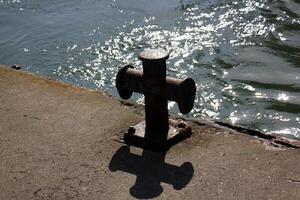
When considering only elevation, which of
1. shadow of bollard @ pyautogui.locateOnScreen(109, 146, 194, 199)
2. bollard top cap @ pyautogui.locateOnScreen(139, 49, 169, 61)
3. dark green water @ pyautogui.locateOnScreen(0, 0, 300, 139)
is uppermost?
bollard top cap @ pyautogui.locateOnScreen(139, 49, 169, 61)

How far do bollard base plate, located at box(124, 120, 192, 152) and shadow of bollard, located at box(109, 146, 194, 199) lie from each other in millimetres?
58

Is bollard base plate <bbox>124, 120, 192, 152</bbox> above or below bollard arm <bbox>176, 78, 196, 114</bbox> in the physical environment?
below

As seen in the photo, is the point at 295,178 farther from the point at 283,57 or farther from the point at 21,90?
the point at 283,57

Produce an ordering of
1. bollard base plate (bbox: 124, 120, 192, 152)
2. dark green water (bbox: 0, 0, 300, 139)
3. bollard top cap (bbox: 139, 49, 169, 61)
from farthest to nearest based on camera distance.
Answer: dark green water (bbox: 0, 0, 300, 139) → bollard base plate (bbox: 124, 120, 192, 152) → bollard top cap (bbox: 139, 49, 169, 61)

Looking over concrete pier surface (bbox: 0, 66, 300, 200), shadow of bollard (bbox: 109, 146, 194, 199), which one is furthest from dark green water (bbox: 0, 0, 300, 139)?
shadow of bollard (bbox: 109, 146, 194, 199)

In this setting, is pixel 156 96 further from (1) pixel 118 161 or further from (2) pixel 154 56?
(1) pixel 118 161

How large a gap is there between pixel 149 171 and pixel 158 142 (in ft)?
0.88

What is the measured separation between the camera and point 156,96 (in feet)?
11.0

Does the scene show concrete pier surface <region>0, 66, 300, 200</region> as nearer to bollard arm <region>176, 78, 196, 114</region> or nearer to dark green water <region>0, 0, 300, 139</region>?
bollard arm <region>176, 78, 196, 114</region>

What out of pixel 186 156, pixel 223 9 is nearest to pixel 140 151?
pixel 186 156

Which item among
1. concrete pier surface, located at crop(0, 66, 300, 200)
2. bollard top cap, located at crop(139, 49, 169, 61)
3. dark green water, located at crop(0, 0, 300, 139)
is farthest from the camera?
dark green water, located at crop(0, 0, 300, 139)

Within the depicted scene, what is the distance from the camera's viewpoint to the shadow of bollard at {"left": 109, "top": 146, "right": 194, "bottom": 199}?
2.97 metres

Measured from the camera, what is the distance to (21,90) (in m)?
4.35

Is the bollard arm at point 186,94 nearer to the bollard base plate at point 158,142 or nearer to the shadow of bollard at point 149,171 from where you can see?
the bollard base plate at point 158,142
